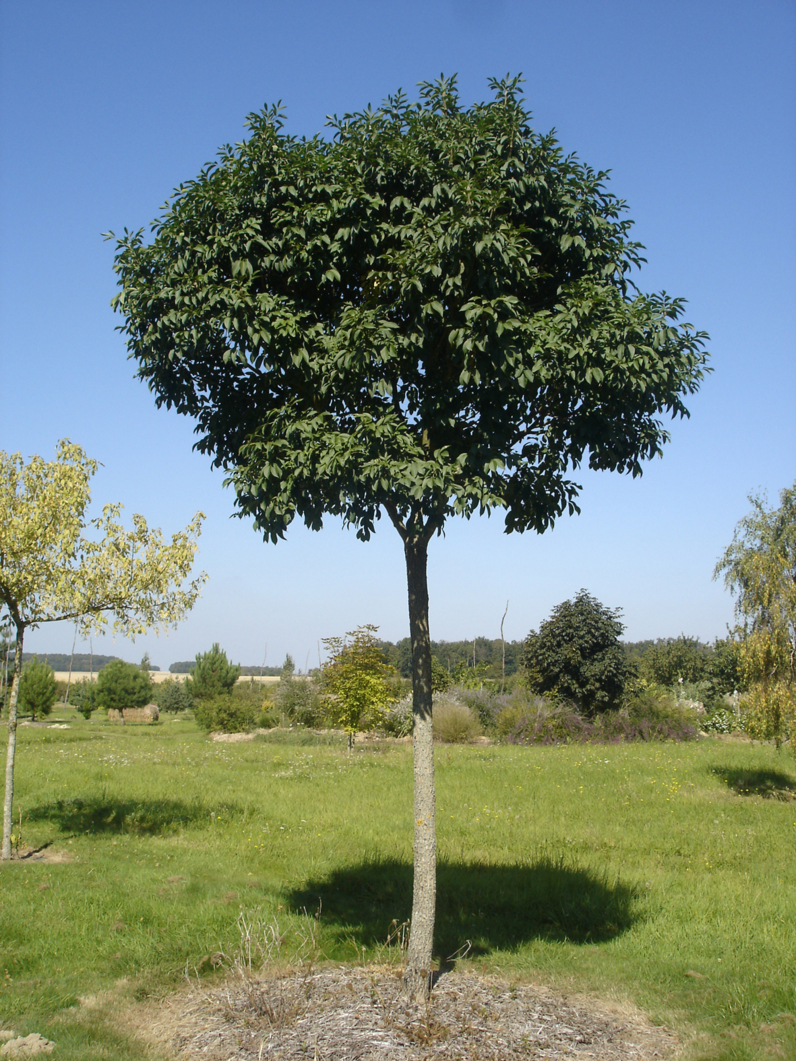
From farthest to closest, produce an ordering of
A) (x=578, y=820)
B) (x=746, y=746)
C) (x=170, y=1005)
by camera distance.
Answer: (x=746, y=746) < (x=578, y=820) < (x=170, y=1005)

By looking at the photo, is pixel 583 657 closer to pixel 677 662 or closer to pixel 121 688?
pixel 677 662

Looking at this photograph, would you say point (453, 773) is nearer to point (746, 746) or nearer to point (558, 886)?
point (558, 886)

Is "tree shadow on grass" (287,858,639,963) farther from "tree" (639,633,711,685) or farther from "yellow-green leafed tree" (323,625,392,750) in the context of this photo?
"tree" (639,633,711,685)

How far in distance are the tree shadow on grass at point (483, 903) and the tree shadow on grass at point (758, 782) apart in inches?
313

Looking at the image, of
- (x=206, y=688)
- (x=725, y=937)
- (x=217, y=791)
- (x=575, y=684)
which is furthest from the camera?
(x=206, y=688)

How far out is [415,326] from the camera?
5.12 m

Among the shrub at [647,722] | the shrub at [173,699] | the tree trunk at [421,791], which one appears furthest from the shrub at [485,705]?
the shrub at [173,699]

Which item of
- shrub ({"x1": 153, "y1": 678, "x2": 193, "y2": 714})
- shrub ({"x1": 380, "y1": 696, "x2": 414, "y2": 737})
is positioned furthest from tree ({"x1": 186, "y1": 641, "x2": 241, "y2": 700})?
shrub ({"x1": 380, "y1": 696, "x2": 414, "y2": 737})

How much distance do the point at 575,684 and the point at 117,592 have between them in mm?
21907

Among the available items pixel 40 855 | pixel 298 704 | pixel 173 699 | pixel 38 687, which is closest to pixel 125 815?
pixel 40 855

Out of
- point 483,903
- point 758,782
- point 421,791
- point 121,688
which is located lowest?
point 121,688

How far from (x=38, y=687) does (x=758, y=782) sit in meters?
38.6

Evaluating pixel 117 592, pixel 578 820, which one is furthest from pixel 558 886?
pixel 117 592

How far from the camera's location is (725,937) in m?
6.69
